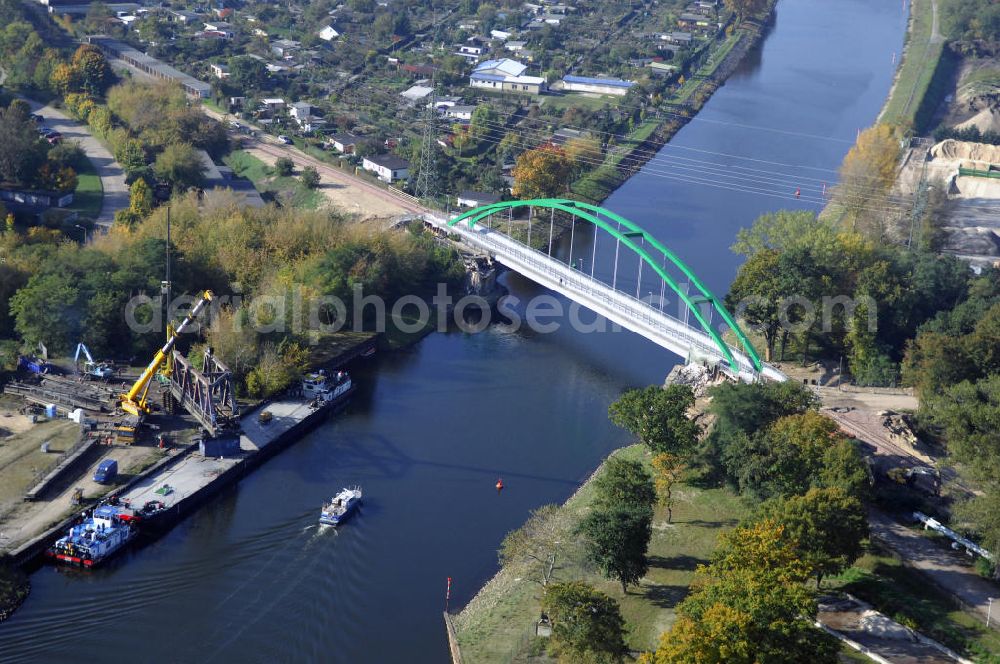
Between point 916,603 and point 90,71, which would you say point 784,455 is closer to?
point 916,603

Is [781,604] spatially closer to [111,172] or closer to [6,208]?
[6,208]

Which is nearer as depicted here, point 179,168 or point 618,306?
point 618,306

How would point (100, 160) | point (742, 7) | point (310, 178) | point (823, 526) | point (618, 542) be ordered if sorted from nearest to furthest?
point (823, 526)
point (618, 542)
point (310, 178)
point (100, 160)
point (742, 7)

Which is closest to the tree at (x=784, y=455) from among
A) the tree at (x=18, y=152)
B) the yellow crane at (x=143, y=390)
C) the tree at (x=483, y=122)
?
the yellow crane at (x=143, y=390)

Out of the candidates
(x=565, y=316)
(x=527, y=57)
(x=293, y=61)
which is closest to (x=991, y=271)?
(x=565, y=316)

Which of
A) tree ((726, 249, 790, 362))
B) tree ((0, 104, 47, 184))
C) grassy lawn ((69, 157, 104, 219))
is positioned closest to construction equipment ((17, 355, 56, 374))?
grassy lawn ((69, 157, 104, 219))

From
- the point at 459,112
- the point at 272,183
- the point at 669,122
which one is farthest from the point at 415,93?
the point at 272,183
